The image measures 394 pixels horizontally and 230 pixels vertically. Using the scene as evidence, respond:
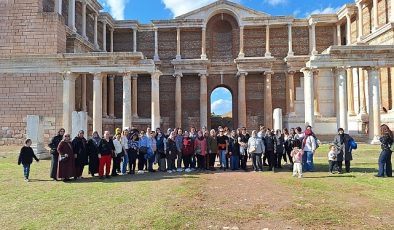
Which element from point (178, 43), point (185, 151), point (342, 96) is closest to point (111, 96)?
point (178, 43)

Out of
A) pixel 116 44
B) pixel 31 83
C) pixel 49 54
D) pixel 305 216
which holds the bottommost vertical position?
pixel 305 216

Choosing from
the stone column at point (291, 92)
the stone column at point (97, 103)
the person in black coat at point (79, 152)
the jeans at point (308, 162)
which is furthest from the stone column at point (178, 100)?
the person in black coat at point (79, 152)

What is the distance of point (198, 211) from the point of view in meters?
7.64

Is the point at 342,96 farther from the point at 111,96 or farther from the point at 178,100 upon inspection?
the point at 111,96

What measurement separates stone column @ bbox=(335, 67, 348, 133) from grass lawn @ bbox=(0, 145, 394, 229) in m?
11.9

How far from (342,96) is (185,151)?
14.7 meters

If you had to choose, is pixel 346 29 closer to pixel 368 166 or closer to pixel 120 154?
pixel 368 166

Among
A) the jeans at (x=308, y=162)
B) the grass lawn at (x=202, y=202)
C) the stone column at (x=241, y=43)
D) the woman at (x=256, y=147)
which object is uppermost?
the stone column at (x=241, y=43)

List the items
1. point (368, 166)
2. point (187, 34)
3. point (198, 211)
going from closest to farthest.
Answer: point (198, 211), point (368, 166), point (187, 34)

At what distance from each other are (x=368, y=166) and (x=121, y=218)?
11.4m

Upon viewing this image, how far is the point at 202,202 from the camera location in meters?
8.51

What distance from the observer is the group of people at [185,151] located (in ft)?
40.2

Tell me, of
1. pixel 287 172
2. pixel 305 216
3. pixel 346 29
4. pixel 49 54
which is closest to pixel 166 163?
pixel 287 172

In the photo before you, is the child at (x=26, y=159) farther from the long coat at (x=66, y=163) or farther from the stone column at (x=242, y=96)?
the stone column at (x=242, y=96)
